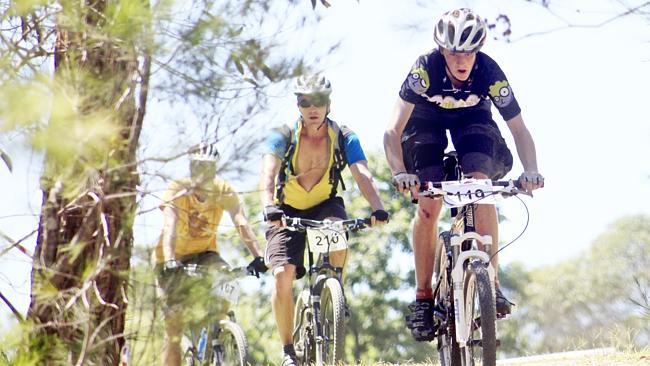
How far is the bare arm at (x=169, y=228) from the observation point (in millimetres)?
5906

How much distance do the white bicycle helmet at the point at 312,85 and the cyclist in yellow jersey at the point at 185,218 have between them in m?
0.61

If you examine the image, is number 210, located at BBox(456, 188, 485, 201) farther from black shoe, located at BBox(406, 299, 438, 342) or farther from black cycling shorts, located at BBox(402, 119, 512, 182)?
black shoe, located at BBox(406, 299, 438, 342)

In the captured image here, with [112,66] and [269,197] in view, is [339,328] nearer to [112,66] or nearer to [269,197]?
[269,197]

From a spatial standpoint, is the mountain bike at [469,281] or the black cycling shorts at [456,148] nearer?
the mountain bike at [469,281]

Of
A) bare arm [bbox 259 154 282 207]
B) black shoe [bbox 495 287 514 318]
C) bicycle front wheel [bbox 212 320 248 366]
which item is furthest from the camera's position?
bicycle front wheel [bbox 212 320 248 366]

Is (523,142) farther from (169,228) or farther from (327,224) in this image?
(169,228)

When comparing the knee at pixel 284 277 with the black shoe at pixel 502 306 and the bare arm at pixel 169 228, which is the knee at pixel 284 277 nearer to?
the black shoe at pixel 502 306

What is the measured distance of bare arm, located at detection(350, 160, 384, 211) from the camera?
8531 mm

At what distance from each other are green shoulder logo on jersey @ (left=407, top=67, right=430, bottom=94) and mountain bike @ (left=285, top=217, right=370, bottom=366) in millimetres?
1348

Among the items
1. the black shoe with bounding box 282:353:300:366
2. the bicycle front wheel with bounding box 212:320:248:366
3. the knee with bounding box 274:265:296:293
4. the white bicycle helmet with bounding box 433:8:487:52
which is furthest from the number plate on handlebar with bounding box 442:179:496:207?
the bicycle front wheel with bounding box 212:320:248:366

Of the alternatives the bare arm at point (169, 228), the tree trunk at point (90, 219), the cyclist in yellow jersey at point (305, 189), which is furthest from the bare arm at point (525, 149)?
the tree trunk at point (90, 219)

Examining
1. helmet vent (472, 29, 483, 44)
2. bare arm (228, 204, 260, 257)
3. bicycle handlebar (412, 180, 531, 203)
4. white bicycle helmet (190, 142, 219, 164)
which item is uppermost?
helmet vent (472, 29, 483, 44)

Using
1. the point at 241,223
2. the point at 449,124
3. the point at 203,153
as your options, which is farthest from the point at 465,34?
the point at 203,153

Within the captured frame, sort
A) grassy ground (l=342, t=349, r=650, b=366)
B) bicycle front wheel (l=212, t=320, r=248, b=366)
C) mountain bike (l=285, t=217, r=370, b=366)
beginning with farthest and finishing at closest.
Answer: grassy ground (l=342, t=349, r=650, b=366), bicycle front wheel (l=212, t=320, r=248, b=366), mountain bike (l=285, t=217, r=370, b=366)
